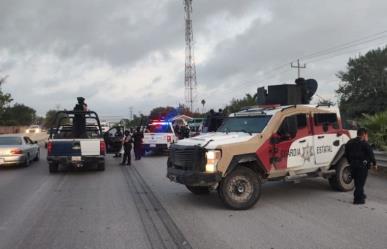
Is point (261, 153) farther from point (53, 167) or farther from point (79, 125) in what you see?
point (79, 125)

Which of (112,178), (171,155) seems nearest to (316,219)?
(171,155)

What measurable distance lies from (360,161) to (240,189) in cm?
257

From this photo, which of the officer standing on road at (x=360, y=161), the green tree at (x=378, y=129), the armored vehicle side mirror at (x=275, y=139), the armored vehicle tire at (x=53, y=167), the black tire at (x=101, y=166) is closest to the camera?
the officer standing on road at (x=360, y=161)

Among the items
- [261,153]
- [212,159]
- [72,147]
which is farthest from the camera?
[72,147]

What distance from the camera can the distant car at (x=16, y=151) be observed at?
18062 millimetres

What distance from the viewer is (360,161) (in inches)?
383

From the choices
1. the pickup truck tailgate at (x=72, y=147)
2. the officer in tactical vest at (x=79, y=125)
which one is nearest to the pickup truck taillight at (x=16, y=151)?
the officer in tactical vest at (x=79, y=125)

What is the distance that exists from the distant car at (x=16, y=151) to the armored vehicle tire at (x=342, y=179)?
12.3 m

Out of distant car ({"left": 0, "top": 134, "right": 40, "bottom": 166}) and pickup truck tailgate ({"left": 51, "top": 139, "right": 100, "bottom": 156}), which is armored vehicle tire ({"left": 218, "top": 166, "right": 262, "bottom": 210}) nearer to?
pickup truck tailgate ({"left": 51, "top": 139, "right": 100, "bottom": 156})

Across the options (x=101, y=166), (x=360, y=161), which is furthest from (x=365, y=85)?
(x=360, y=161)

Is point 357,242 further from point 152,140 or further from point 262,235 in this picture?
point 152,140

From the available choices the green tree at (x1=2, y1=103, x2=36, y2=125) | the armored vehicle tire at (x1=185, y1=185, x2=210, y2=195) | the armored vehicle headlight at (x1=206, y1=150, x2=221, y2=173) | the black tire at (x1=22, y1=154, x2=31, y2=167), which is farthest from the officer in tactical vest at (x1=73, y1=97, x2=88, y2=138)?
the green tree at (x1=2, y1=103, x2=36, y2=125)

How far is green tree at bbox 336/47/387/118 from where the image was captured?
5209cm

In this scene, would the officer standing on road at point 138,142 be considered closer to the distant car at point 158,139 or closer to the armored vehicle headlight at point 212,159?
the distant car at point 158,139
